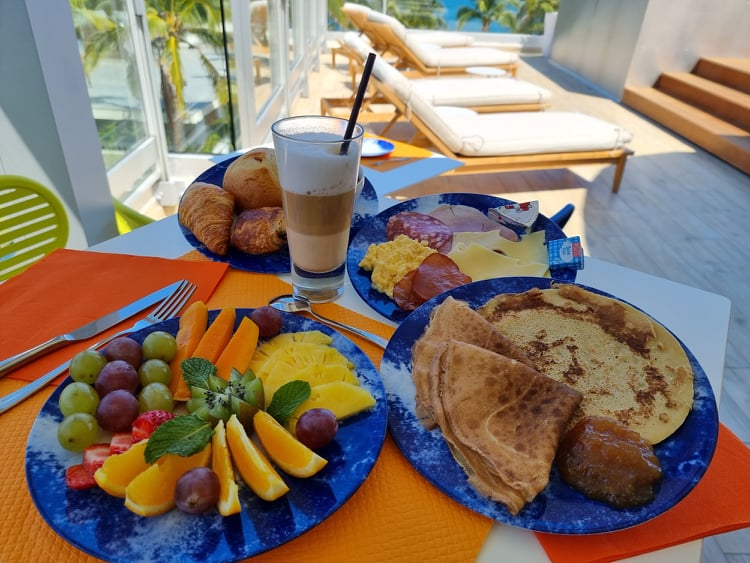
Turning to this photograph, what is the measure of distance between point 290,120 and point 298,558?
0.81m

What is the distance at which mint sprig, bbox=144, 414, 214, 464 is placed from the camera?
0.62m

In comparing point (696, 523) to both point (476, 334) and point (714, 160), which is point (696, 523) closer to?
point (476, 334)

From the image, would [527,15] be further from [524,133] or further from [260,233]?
[260,233]

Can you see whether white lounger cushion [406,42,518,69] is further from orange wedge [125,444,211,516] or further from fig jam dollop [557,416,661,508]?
orange wedge [125,444,211,516]

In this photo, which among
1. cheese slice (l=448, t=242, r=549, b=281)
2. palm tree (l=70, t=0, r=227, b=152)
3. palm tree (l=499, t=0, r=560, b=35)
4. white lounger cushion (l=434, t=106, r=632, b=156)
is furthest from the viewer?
palm tree (l=499, t=0, r=560, b=35)

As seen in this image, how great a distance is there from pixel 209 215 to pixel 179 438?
746 millimetres

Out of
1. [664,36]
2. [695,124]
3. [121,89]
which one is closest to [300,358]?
[121,89]

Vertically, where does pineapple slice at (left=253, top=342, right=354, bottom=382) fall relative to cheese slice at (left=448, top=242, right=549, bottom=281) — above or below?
above

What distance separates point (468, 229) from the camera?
135cm

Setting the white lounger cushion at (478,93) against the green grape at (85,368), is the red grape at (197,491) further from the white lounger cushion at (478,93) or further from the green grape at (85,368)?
the white lounger cushion at (478,93)

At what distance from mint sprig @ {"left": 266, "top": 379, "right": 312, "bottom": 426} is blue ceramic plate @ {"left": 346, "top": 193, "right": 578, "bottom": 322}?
1.20ft

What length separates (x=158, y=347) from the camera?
838 millimetres

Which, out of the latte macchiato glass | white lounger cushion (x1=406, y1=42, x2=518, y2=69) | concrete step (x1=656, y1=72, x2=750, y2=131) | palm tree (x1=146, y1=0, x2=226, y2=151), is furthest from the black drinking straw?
white lounger cushion (x1=406, y1=42, x2=518, y2=69)

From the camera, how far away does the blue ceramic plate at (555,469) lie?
66 cm
